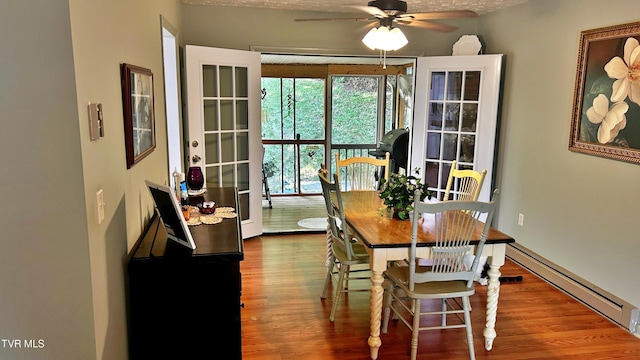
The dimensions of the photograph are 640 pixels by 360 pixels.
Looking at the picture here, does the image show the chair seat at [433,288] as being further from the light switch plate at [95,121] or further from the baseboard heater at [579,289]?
the light switch plate at [95,121]

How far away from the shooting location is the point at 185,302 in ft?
6.15

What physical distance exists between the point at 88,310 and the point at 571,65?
3623mm

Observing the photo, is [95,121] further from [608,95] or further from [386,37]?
[608,95]

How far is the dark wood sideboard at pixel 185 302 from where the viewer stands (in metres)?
1.86

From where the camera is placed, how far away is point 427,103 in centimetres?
459

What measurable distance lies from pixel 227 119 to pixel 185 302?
8.91 ft

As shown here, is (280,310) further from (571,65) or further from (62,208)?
(571,65)

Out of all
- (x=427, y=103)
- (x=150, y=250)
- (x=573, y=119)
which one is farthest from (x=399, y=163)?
(x=150, y=250)

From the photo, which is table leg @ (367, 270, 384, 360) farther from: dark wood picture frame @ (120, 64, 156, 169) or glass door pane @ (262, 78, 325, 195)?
glass door pane @ (262, 78, 325, 195)

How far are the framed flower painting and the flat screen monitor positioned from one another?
2.78 metres

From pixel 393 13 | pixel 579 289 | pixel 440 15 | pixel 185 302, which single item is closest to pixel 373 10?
pixel 393 13

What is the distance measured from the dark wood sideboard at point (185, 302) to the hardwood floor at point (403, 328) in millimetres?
710

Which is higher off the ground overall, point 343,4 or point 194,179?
point 343,4

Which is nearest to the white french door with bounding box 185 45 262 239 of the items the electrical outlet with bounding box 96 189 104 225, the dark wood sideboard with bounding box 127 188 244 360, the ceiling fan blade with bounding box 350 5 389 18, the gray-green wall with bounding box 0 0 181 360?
the ceiling fan blade with bounding box 350 5 389 18
